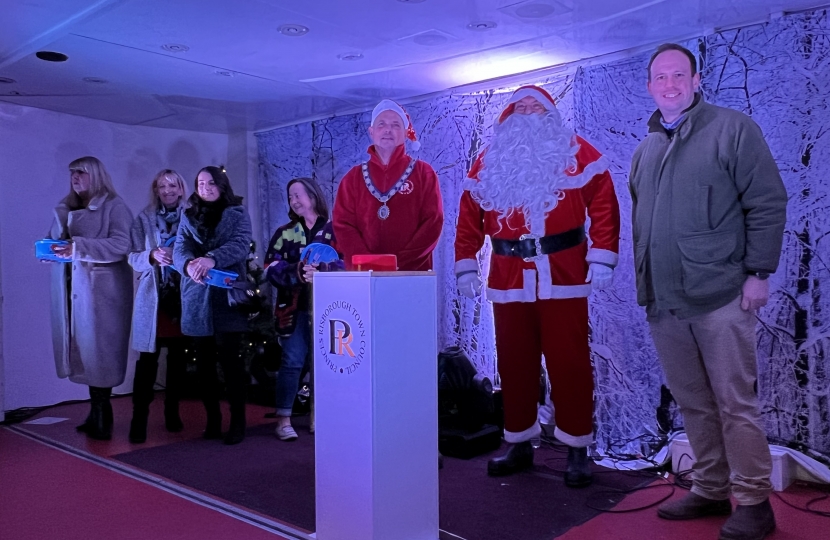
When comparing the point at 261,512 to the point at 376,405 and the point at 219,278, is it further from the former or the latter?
the point at 219,278

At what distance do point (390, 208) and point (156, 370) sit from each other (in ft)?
5.63

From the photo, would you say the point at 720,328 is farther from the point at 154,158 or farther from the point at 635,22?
the point at 154,158

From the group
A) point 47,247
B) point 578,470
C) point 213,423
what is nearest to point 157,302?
point 47,247

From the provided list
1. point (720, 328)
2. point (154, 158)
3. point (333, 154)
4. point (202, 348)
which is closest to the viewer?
point (720, 328)

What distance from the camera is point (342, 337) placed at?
199 cm

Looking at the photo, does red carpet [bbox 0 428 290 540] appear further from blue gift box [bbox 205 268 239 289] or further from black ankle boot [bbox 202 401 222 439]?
blue gift box [bbox 205 268 239 289]

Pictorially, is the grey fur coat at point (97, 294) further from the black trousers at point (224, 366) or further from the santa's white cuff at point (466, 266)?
the santa's white cuff at point (466, 266)

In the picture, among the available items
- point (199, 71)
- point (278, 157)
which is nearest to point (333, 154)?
point (278, 157)

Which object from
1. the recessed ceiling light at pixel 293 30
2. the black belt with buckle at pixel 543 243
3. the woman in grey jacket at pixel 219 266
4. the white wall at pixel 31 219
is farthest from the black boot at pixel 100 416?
the black belt with buckle at pixel 543 243

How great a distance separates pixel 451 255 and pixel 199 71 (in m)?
1.84

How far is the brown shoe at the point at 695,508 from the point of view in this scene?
237 cm

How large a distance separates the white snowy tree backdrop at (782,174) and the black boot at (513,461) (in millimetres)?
487

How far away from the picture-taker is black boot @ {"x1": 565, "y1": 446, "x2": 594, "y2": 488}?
275 centimetres

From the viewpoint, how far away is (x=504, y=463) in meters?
2.92
